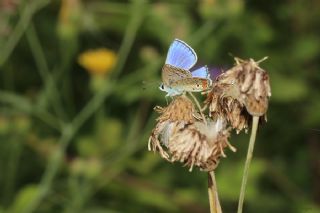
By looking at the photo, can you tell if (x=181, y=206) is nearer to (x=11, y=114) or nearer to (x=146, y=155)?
(x=146, y=155)

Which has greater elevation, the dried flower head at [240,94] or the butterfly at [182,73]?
the butterfly at [182,73]

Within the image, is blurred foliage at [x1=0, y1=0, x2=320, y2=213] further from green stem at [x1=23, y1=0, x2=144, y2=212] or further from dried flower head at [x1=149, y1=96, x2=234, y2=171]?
dried flower head at [x1=149, y1=96, x2=234, y2=171]

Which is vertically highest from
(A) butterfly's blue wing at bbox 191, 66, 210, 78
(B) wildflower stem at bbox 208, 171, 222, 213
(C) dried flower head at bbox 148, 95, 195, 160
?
(A) butterfly's blue wing at bbox 191, 66, 210, 78

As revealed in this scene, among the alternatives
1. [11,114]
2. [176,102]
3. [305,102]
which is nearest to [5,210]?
[11,114]

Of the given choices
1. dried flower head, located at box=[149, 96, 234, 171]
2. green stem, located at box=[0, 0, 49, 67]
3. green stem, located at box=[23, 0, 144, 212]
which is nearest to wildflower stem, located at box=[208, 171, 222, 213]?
dried flower head, located at box=[149, 96, 234, 171]

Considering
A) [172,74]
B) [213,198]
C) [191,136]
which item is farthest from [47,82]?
[213,198]

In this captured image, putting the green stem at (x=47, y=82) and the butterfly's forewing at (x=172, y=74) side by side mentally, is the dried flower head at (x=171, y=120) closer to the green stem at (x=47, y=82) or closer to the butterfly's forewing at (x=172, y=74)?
the butterfly's forewing at (x=172, y=74)

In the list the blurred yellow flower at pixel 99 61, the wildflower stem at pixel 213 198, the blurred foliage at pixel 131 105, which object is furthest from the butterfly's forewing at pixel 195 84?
the blurred yellow flower at pixel 99 61

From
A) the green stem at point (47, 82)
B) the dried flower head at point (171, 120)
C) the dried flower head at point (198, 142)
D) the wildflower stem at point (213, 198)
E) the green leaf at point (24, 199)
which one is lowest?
the wildflower stem at point (213, 198)

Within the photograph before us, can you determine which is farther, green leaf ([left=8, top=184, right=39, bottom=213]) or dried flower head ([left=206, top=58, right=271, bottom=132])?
green leaf ([left=8, top=184, right=39, bottom=213])
